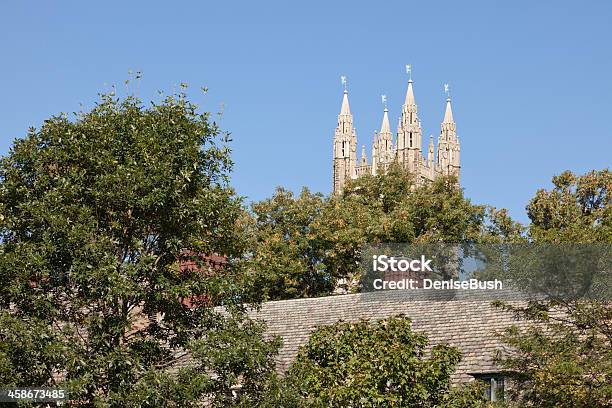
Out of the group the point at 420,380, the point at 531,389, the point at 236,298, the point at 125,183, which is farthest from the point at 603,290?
the point at 125,183

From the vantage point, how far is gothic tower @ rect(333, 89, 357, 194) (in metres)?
168

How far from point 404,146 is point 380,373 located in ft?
460

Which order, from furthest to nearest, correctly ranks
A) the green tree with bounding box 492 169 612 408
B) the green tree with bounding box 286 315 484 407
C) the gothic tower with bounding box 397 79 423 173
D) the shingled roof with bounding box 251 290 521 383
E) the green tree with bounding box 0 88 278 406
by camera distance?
the gothic tower with bounding box 397 79 423 173
the shingled roof with bounding box 251 290 521 383
the green tree with bounding box 286 315 484 407
the green tree with bounding box 492 169 612 408
the green tree with bounding box 0 88 278 406

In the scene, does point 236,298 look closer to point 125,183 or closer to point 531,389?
point 125,183

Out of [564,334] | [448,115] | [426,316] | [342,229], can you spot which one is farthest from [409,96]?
[564,334]

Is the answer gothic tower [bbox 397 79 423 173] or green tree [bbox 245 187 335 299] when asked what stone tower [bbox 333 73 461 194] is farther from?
green tree [bbox 245 187 335 299]

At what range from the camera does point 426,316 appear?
1607 inches

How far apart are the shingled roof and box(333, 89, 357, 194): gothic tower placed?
122m

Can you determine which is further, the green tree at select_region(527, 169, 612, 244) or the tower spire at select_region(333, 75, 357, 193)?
the tower spire at select_region(333, 75, 357, 193)

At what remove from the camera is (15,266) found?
82.4 ft

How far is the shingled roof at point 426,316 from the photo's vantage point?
3728 centimetres

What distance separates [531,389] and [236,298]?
7.54 metres

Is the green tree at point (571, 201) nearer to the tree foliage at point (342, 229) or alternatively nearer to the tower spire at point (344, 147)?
the tree foliage at point (342, 229)

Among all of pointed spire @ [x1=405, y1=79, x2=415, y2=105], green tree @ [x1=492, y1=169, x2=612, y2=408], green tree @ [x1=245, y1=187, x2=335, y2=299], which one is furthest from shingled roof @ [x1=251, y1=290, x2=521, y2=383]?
pointed spire @ [x1=405, y1=79, x2=415, y2=105]
